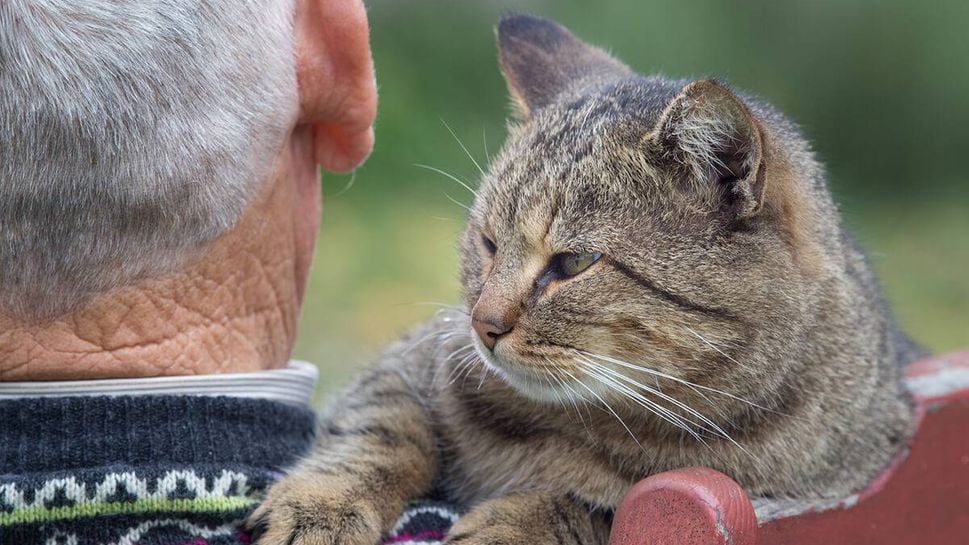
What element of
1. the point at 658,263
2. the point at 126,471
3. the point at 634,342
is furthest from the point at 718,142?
the point at 126,471

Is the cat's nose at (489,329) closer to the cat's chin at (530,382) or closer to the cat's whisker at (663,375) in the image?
the cat's chin at (530,382)

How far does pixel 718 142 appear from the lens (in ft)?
5.52

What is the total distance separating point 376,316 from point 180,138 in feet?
12.1

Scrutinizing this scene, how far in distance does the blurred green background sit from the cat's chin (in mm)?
3609

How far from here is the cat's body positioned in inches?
66.7

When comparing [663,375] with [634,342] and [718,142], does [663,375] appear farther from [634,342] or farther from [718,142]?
[718,142]

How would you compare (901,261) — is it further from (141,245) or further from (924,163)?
(141,245)

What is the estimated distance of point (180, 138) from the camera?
1.49 metres

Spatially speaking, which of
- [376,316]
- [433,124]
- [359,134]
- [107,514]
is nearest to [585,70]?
[359,134]

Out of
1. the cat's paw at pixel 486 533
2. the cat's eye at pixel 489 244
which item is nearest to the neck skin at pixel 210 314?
→ the cat's eye at pixel 489 244

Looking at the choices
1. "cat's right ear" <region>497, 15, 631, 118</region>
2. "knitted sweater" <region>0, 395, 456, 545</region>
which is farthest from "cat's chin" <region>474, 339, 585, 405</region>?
"cat's right ear" <region>497, 15, 631, 118</region>

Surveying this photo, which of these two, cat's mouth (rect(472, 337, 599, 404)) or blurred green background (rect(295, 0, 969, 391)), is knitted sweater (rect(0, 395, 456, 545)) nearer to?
cat's mouth (rect(472, 337, 599, 404))

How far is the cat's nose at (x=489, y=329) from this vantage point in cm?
174

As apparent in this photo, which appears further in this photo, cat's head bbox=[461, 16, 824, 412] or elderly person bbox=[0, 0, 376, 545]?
cat's head bbox=[461, 16, 824, 412]
